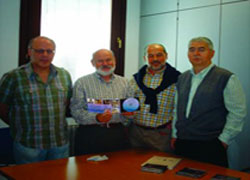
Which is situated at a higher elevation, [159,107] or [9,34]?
[9,34]

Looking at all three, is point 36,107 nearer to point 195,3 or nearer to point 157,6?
point 195,3

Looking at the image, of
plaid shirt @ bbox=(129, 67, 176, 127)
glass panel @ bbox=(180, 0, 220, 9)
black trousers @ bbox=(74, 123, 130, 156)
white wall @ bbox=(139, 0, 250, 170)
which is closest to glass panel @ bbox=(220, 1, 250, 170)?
white wall @ bbox=(139, 0, 250, 170)

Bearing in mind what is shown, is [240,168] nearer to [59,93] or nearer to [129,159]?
[129,159]

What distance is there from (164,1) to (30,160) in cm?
306

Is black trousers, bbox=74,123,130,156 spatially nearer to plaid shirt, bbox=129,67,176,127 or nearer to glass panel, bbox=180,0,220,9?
plaid shirt, bbox=129,67,176,127

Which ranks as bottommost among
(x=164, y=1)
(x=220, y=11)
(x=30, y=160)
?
(x=30, y=160)

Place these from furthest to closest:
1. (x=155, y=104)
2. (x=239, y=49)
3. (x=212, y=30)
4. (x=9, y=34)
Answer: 1. (x=212, y=30)
2. (x=239, y=49)
3. (x=9, y=34)
4. (x=155, y=104)

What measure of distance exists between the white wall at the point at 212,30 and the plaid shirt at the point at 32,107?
216 centimetres

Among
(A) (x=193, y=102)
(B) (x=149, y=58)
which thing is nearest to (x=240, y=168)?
(A) (x=193, y=102)

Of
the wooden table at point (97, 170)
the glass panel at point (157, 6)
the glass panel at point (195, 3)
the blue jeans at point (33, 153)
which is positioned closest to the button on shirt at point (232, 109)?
the wooden table at point (97, 170)

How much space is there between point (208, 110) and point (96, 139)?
105cm

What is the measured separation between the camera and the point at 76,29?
413 centimetres

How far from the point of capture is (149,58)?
120 inches

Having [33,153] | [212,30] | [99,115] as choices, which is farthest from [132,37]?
[33,153]
